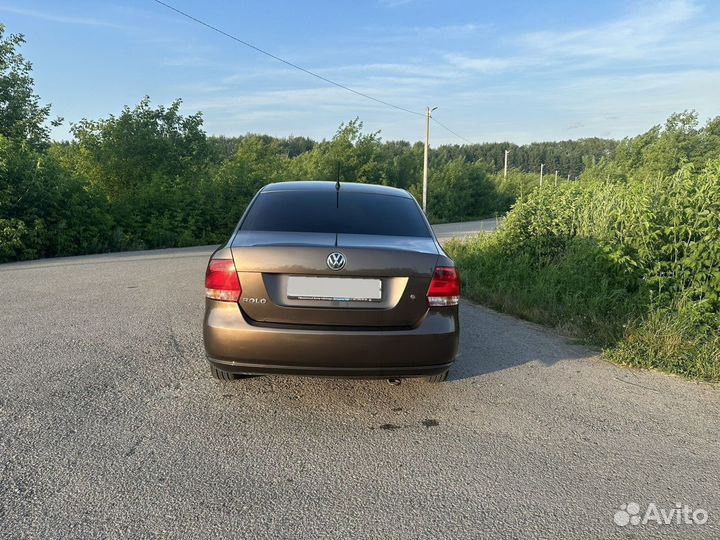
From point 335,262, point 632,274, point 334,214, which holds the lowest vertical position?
point 632,274

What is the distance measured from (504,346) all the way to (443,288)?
7.08ft

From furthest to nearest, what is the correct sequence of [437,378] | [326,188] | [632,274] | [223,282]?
[632,274], [326,188], [437,378], [223,282]

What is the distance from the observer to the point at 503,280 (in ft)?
26.1

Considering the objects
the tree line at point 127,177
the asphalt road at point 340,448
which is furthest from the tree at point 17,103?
the asphalt road at point 340,448

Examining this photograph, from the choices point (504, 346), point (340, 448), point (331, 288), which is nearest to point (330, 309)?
point (331, 288)

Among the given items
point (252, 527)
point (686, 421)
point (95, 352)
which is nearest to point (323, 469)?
point (252, 527)

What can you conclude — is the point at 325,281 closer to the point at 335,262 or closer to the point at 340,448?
the point at 335,262

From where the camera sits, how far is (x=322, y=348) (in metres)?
3.13

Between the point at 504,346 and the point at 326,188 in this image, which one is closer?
the point at 326,188

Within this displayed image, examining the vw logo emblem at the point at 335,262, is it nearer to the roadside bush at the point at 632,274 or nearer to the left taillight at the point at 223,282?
the left taillight at the point at 223,282

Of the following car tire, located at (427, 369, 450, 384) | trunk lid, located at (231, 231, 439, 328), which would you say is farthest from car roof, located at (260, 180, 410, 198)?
car tire, located at (427, 369, 450, 384)

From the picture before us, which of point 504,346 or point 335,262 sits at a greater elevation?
point 335,262

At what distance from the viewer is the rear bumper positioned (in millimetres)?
3139

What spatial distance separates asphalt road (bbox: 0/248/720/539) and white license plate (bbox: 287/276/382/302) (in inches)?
32.0
